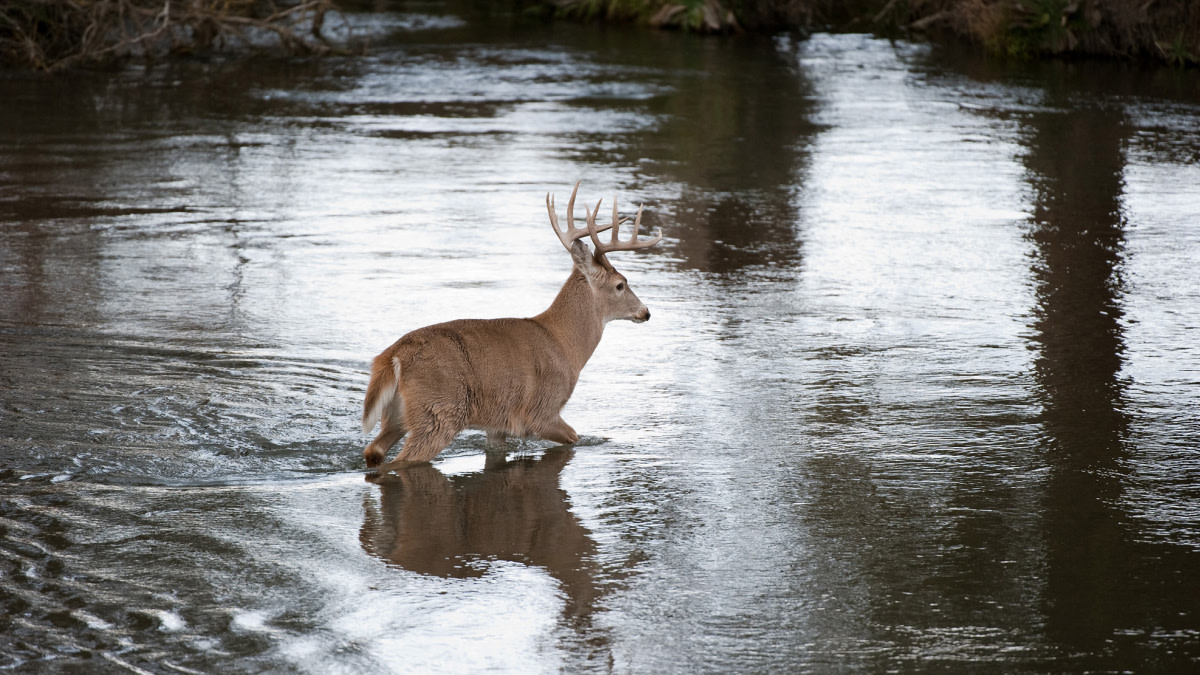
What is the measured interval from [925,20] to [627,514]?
22534mm

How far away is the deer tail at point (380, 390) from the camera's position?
616 centimetres

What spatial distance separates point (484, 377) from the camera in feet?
21.0

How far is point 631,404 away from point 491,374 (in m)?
1.16

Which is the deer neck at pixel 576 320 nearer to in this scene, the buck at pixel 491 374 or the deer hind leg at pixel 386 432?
the buck at pixel 491 374

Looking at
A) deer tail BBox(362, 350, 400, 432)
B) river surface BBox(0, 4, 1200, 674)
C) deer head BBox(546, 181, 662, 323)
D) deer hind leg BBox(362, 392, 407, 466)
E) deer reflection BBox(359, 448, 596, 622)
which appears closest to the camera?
river surface BBox(0, 4, 1200, 674)

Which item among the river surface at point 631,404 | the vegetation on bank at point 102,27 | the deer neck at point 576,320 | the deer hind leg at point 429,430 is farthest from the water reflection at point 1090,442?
the vegetation on bank at point 102,27

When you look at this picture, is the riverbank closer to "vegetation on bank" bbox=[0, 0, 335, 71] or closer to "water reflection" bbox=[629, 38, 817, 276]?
"water reflection" bbox=[629, 38, 817, 276]

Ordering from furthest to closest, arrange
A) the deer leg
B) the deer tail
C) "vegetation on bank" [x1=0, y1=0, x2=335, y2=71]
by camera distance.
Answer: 1. "vegetation on bank" [x1=0, y1=0, x2=335, y2=71]
2. the deer leg
3. the deer tail

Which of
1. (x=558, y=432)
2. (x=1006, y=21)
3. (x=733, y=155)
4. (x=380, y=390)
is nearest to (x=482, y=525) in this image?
(x=380, y=390)

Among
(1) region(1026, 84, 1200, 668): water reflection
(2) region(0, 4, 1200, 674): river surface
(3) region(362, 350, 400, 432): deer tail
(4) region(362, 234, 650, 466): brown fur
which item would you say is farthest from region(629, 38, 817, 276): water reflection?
(3) region(362, 350, 400, 432): deer tail

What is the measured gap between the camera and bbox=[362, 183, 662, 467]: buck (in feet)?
20.3

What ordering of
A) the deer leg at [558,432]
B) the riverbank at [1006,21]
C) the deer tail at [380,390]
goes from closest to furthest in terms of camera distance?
the deer tail at [380,390], the deer leg at [558,432], the riverbank at [1006,21]

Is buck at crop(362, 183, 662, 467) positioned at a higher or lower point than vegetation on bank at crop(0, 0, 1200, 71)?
lower

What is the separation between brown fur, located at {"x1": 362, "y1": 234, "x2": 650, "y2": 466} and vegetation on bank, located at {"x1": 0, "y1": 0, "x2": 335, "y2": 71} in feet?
43.4
